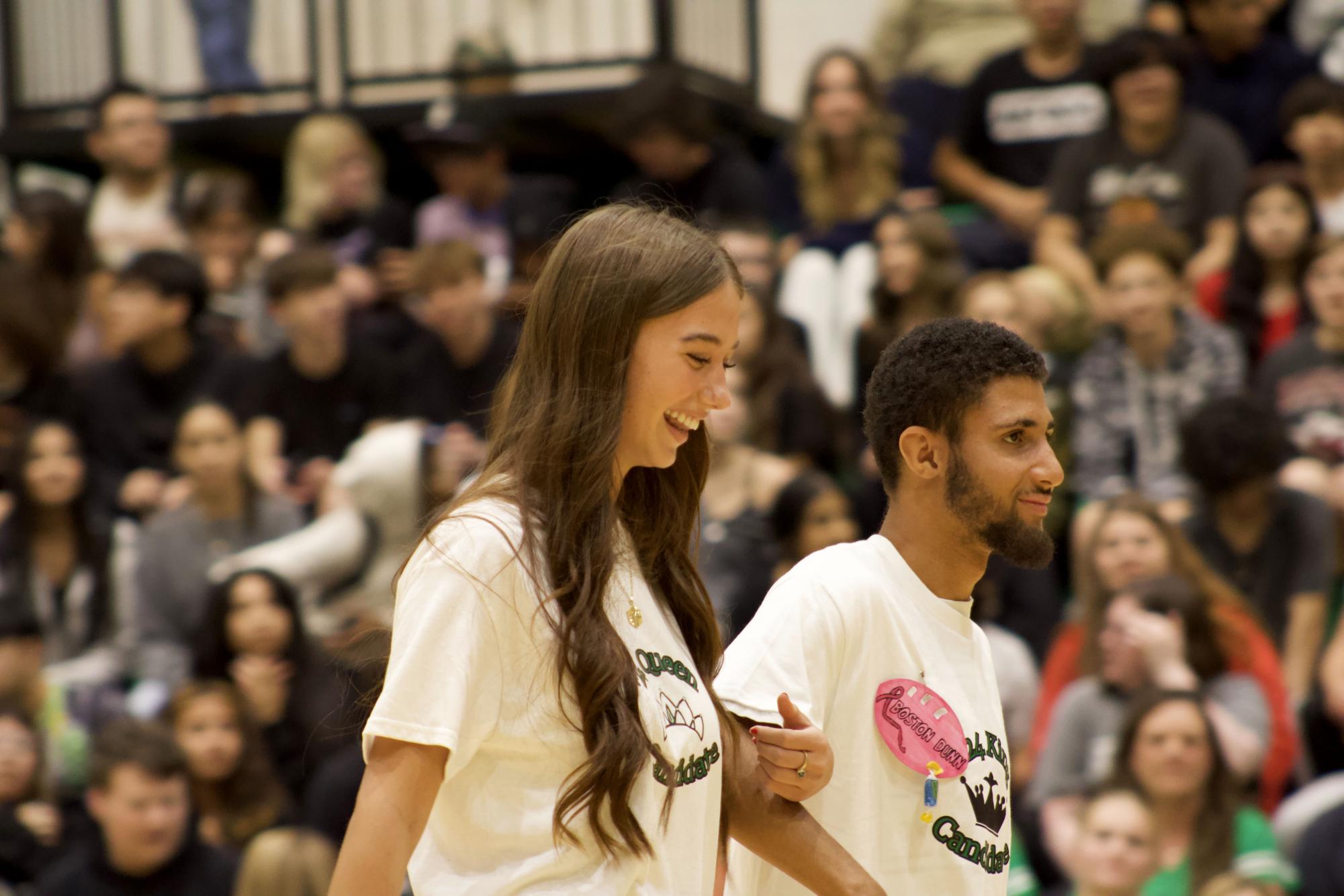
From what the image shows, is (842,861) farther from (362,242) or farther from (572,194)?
(572,194)

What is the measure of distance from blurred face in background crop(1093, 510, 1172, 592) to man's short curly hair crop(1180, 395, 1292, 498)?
42 cm

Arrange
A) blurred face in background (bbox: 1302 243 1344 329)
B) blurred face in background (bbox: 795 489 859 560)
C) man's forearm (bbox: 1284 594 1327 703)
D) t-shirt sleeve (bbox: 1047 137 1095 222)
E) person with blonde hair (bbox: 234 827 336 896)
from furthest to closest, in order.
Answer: t-shirt sleeve (bbox: 1047 137 1095 222) → blurred face in background (bbox: 1302 243 1344 329) → blurred face in background (bbox: 795 489 859 560) → man's forearm (bbox: 1284 594 1327 703) → person with blonde hair (bbox: 234 827 336 896)

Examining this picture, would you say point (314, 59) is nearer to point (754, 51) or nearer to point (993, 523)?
point (754, 51)

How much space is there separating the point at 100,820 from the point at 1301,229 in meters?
4.48

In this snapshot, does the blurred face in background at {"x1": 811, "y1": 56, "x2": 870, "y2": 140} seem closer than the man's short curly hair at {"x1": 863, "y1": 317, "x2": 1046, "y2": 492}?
No

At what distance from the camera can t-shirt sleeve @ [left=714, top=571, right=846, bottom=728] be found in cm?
262

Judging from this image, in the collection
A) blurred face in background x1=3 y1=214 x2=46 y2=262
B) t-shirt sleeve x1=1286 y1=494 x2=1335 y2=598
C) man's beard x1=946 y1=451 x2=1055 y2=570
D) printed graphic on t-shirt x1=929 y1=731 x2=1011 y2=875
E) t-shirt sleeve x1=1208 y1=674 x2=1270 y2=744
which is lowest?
t-shirt sleeve x1=1208 y1=674 x2=1270 y2=744

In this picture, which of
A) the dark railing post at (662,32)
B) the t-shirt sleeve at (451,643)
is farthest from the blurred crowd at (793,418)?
the t-shirt sleeve at (451,643)

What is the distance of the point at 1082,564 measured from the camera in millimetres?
5617

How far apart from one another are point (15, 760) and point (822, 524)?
8.71ft

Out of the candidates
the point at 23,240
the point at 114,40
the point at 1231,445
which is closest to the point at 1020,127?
the point at 1231,445

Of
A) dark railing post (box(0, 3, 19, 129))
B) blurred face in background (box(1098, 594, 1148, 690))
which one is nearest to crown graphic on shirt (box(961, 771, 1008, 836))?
blurred face in background (box(1098, 594, 1148, 690))

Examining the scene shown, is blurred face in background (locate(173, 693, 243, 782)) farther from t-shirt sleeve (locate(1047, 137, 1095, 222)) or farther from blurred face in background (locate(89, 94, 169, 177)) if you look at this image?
blurred face in background (locate(89, 94, 169, 177))

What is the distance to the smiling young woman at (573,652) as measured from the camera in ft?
7.38
